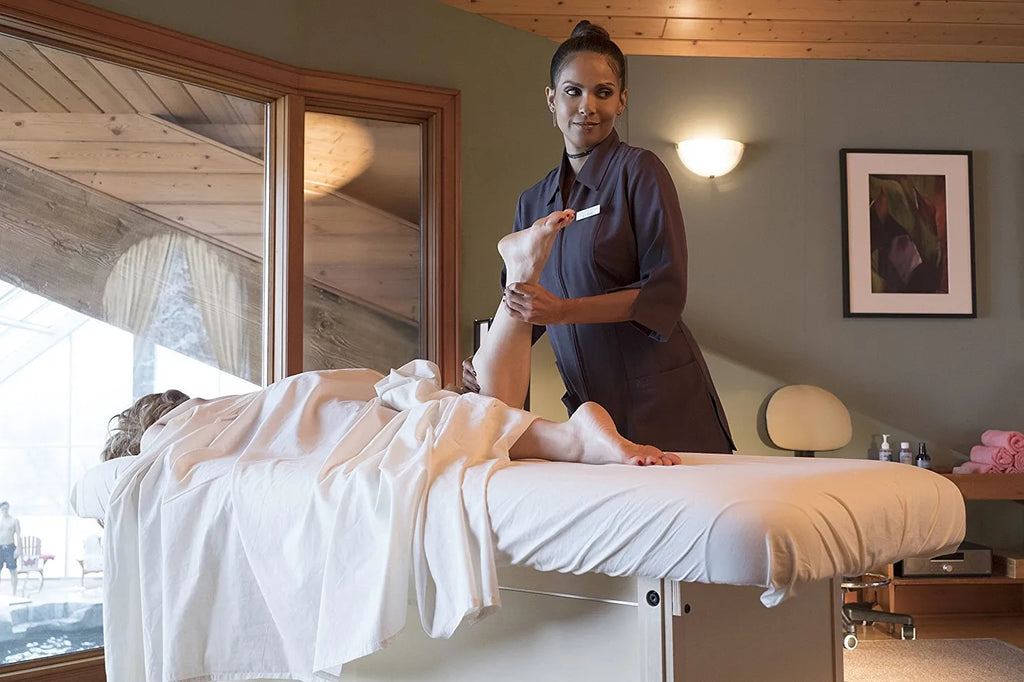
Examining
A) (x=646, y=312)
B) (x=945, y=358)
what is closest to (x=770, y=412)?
(x=945, y=358)

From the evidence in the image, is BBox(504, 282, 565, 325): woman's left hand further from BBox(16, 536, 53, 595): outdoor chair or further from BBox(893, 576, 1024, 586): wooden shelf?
BBox(893, 576, 1024, 586): wooden shelf

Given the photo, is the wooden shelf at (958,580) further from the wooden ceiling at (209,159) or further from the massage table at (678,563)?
the massage table at (678,563)

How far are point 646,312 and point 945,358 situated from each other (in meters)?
2.97

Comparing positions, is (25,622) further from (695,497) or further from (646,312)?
(695,497)

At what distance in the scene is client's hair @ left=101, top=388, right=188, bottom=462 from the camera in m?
2.30

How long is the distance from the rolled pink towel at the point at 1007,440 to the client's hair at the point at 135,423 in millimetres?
3169

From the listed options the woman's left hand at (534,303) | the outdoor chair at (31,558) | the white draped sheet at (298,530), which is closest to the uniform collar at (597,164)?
the woman's left hand at (534,303)

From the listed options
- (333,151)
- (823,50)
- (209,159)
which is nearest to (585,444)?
(209,159)

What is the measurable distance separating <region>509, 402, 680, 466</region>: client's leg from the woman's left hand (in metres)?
0.17

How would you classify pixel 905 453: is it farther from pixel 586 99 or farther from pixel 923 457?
pixel 586 99

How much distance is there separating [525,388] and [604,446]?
1.28ft

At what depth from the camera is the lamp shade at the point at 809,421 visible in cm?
396

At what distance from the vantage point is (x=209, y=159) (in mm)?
3375

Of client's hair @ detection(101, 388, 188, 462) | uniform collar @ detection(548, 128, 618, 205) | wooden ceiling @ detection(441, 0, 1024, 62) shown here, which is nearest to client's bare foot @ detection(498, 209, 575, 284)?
uniform collar @ detection(548, 128, 618, 205)
